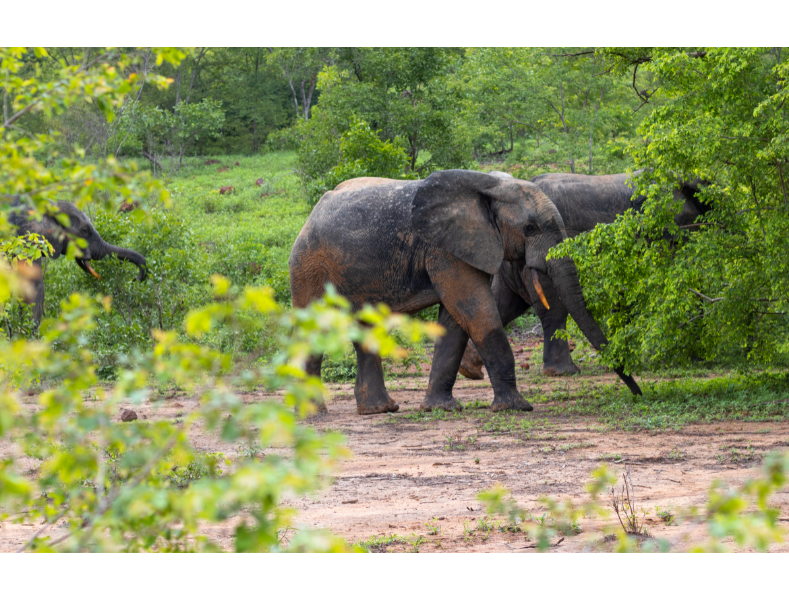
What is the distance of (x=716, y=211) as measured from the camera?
8.59 m

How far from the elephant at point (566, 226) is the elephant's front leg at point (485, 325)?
240cm

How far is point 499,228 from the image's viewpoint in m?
9.23

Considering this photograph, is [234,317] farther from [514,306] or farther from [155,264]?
[155,264]

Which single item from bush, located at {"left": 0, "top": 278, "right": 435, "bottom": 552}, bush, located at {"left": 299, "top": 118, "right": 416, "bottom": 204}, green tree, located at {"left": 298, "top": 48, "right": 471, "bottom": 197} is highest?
green tree, located at {"left": 298, "top": 48, "right": 471, "bottom": 197}

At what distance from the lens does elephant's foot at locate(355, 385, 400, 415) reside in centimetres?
931

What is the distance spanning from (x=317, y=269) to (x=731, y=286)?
4548mm

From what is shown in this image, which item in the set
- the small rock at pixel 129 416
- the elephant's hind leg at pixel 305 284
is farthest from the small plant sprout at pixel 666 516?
the small rock at pixel 129 416

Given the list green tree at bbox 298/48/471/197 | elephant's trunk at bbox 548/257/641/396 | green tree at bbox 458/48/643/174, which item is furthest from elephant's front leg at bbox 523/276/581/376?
green tree at bbox 458/48/643/174

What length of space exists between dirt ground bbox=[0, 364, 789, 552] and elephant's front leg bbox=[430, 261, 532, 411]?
1.06 feet

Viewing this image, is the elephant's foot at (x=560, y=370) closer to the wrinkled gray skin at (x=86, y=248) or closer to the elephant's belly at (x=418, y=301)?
the elephant's belly at (x=418, y=301)

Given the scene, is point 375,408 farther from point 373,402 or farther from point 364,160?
point 364,160

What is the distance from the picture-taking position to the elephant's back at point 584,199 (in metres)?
12.5

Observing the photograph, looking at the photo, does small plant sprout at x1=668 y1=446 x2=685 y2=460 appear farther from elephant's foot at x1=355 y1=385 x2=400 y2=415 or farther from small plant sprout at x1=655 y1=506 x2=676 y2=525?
elephant's foot at x1=355 y1=385 x2=400 y2=415

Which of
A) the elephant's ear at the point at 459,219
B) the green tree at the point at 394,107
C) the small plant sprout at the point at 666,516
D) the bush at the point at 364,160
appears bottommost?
the small plant sprout at the point at 666,516
